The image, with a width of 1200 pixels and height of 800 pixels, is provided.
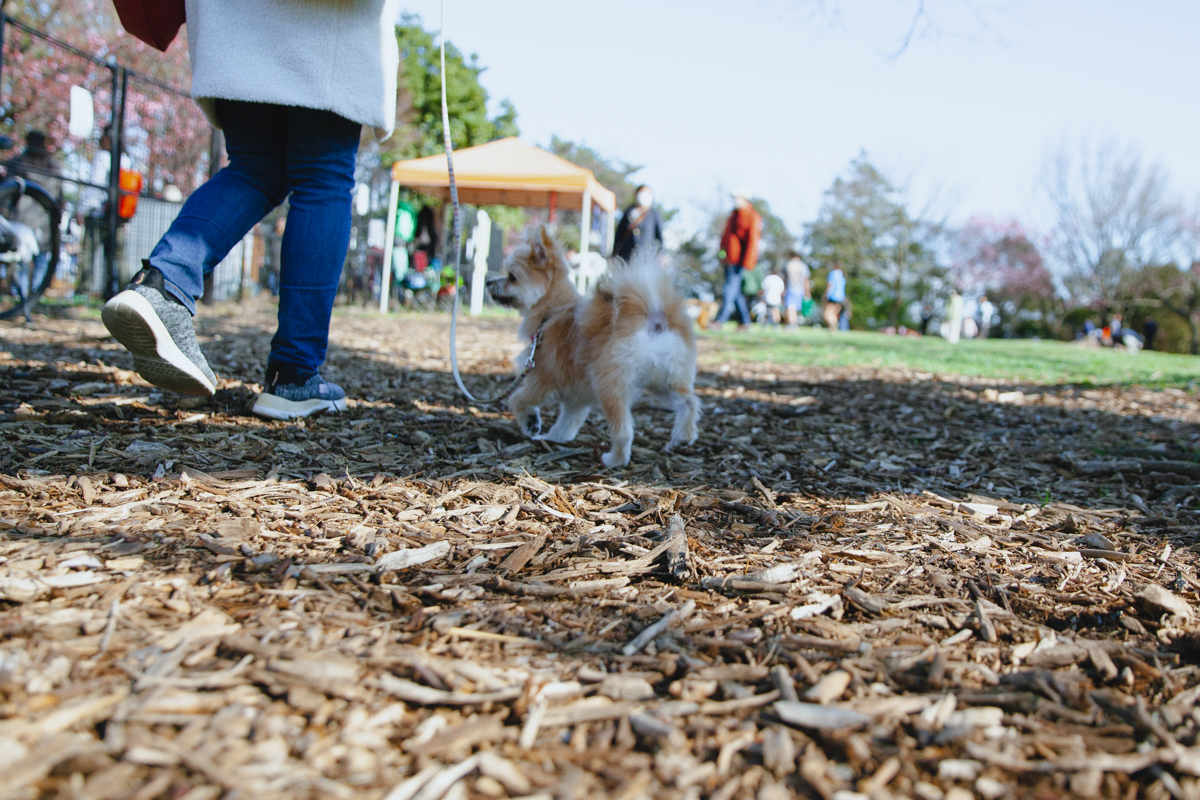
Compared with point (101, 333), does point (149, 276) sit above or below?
above

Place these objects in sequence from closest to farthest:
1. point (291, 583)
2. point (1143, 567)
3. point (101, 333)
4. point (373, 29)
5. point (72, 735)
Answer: point (72, 735) → point (291, 583) → point (1143, 567) → point (373, 29) → point (101, 333)

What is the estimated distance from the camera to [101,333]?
16.8ft

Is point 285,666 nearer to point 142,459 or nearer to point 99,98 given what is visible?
point 142,459

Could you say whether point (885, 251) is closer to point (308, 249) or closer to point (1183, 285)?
point (1183, 285)

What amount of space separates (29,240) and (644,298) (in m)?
4.91

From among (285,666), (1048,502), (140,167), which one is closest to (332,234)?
(285,666)

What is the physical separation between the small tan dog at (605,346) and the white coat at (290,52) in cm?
111

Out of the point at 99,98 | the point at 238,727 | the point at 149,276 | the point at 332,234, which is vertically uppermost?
the point at 99,98

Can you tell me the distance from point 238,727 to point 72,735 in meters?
0.21

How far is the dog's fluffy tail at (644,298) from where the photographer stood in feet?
10.1

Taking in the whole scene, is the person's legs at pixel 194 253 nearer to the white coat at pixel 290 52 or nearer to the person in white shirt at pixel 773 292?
the white coat at pixel 290 52

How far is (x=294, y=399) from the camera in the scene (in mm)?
3035

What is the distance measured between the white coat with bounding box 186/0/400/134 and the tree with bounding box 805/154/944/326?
39905 millimetres

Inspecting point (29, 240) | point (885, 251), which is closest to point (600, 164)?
point (885, 251)
